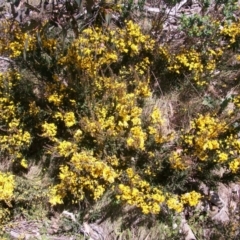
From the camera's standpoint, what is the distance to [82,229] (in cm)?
428

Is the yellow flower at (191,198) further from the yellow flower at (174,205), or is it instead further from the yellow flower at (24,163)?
the yellow flower at (24,163)

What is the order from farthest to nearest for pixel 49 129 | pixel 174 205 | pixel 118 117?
pixel 118 117 < pixel 49 129 < pixel 174 205

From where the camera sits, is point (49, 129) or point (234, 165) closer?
point (234, 165)

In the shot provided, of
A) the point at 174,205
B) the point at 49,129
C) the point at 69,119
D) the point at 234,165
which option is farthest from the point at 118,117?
the point at 234,165

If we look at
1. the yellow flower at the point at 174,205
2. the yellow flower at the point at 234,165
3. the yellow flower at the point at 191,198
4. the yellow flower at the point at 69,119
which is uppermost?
the yellow flower at the point at 69,119

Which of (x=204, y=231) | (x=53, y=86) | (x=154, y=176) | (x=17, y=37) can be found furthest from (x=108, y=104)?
(x=204, y=231)

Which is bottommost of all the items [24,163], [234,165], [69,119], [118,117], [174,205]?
[174,205]

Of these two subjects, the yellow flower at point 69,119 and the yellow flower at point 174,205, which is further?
the yellow flower at point 69,119

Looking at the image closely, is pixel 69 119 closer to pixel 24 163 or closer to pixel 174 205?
pixel 24 163

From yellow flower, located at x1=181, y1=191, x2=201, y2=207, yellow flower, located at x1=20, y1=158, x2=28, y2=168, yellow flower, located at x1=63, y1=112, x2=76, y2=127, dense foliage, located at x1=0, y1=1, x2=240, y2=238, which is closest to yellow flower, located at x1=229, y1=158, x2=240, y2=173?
dense foliage, located at x1=0, y1=1, x2=240, y2=238

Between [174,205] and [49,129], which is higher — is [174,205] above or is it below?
below

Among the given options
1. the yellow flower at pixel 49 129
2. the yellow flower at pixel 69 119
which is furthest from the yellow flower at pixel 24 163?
the yellow flower at pixel 69 119

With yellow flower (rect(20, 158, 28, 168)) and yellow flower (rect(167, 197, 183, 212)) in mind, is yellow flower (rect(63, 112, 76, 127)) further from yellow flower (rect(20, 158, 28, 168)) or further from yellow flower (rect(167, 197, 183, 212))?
yellow flower (rect(167, 197, 183, 212))

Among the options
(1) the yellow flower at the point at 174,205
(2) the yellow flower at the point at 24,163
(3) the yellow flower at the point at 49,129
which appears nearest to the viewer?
(1) the yellow flower at the point at 174,205
